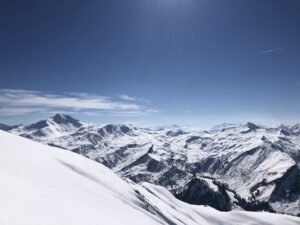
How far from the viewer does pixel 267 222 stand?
145875 millimetres

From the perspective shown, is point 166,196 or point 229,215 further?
point 229,215

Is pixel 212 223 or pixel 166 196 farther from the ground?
pixel 166 196

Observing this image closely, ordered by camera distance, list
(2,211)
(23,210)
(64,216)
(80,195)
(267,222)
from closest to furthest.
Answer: (2,211), (23,210), (64,216), (80,195), (267,222)

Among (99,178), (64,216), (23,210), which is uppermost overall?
(23,210)

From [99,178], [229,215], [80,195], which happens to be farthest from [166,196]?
[80,195]

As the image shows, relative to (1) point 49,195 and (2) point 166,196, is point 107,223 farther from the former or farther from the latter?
(2) point 166,196

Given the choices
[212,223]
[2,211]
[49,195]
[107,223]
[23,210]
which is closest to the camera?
[2,211]

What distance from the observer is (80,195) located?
123 feet

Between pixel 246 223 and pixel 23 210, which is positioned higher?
pixel 23 210

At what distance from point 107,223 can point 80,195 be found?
40.0 ft

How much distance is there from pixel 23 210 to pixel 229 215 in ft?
495

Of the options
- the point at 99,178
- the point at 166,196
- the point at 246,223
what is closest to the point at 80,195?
the point at 99,178

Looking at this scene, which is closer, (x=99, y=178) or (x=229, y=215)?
(x=99, y=178)

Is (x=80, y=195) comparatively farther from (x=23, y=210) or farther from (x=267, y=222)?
(x=267, y=222)
